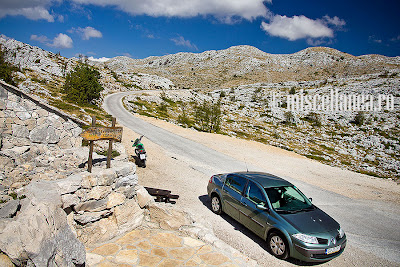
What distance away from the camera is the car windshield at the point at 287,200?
664cm

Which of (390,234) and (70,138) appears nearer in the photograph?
(390,234)

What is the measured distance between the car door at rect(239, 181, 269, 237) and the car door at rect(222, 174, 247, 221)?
0.22 m

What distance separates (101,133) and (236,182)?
495cm

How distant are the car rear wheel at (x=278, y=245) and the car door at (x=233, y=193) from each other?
1.46m

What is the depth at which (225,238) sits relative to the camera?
23.2 feet

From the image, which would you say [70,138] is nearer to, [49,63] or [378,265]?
[378,265]

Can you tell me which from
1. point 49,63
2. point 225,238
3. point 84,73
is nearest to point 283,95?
point 84,73

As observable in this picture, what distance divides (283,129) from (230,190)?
37.6 m

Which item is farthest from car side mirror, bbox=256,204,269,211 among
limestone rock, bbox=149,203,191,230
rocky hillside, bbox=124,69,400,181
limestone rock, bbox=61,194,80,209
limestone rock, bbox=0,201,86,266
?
rocky hillside, bbox=124,69,400,181

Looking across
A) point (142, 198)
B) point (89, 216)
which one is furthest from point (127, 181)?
point (89, 216)

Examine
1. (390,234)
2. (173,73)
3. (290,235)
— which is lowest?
(390,234)

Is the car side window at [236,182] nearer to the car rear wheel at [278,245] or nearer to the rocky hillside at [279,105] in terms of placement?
the car rear wheel at [278,245]

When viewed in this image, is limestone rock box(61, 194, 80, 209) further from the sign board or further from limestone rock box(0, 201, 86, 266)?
the sign board

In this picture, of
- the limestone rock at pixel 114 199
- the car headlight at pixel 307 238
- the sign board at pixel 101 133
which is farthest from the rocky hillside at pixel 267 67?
the car headlight at pixel 307 238
